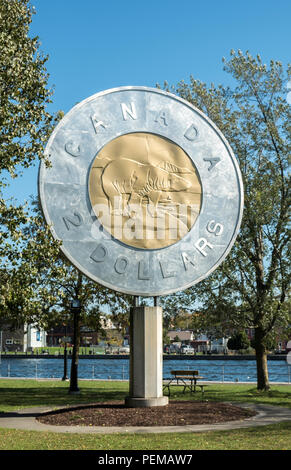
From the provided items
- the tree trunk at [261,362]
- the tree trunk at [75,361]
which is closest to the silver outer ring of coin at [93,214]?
the tree trunk at [261,362]

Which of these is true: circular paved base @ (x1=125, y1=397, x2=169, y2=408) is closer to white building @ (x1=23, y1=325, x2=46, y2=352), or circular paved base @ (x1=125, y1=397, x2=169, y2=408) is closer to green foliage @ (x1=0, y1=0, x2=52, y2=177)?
green foliage @ (x1=0, y1=0, x2=52, y2=177)

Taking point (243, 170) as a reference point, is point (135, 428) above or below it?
below

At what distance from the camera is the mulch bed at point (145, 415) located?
1509 cm

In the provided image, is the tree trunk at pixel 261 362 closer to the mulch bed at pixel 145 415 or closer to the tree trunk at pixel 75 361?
the tree trunk at pixel 75 361

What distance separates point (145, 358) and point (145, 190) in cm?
516

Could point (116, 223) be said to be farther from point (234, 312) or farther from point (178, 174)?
point (234, 312)

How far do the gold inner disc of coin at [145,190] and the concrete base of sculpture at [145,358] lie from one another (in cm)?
218

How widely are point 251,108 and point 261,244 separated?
6.71 metres

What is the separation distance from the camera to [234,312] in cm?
2672

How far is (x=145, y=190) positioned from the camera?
18391 mm

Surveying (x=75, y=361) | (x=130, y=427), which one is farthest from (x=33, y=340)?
(x=130, y=427)

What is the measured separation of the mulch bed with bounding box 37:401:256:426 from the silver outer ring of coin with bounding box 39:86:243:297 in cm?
348

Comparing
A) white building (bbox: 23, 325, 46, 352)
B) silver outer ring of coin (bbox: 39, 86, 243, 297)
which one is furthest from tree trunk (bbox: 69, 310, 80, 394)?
white building (bbox: 23, 325, 46, 352)
